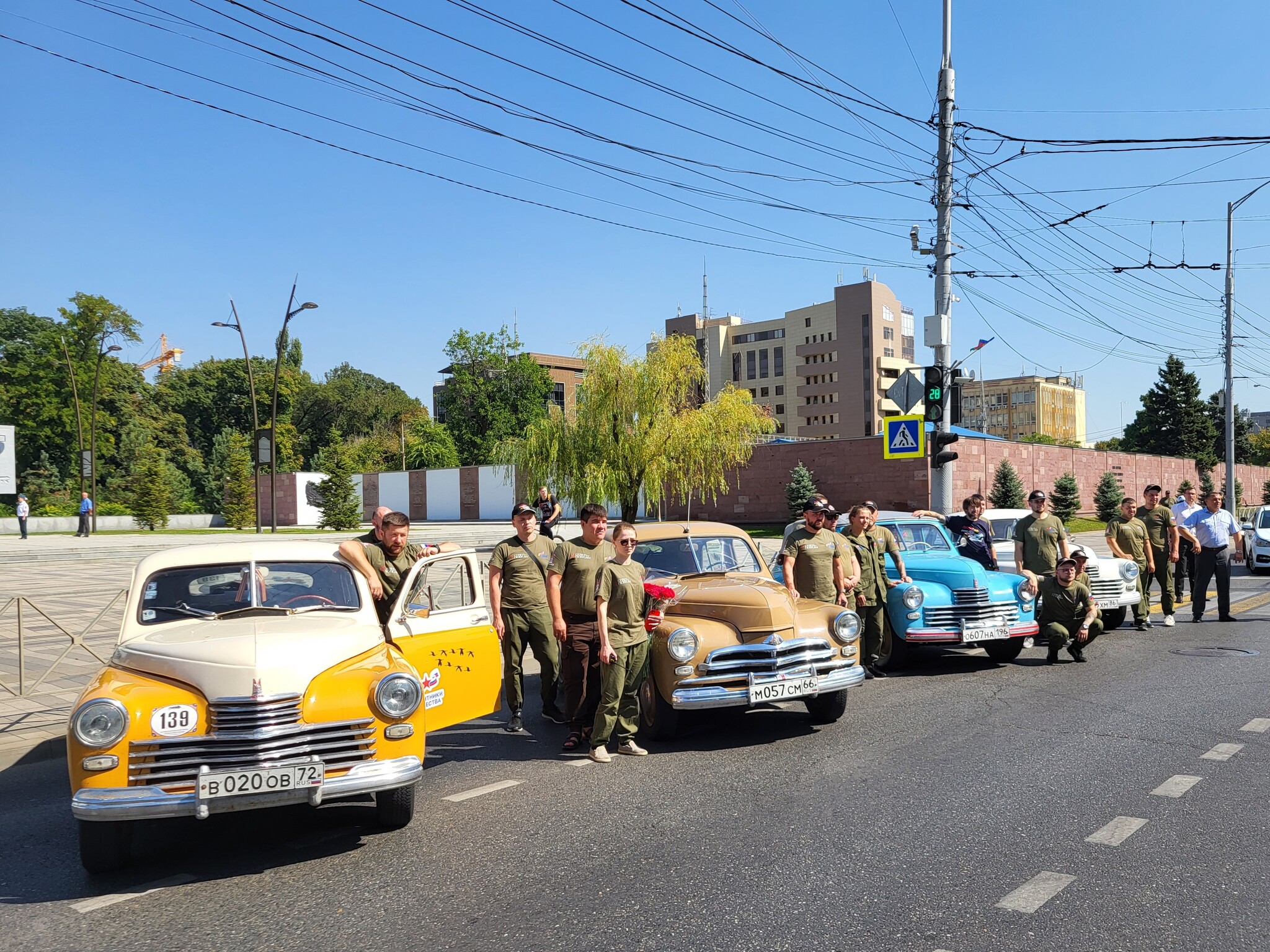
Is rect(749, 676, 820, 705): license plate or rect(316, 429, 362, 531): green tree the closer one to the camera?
rect(749, 676, 820, 705): license plate

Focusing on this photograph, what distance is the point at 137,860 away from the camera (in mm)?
5266

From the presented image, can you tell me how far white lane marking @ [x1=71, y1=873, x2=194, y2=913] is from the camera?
462 centimetres

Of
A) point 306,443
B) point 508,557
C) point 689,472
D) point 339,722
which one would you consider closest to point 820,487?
point 689,472

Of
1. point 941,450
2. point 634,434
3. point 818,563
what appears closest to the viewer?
point 818,563

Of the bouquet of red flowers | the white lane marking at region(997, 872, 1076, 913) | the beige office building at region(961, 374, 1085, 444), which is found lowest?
the white lane marking at region(997, 872, 1076, 913)

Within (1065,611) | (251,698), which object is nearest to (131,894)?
(251,698)

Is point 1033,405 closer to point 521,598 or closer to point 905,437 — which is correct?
point 905,437

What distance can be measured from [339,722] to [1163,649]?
33.6 feet

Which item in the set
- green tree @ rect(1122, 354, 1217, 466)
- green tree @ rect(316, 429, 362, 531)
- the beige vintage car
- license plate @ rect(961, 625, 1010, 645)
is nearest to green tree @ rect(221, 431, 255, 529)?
green tree @ rect(316, 429, 362, 531)

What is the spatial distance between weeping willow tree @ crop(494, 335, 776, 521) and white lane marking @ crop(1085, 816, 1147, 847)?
27.1m

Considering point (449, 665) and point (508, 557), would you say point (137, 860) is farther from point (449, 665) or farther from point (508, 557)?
point (508, 557)

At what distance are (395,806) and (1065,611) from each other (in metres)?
8.16

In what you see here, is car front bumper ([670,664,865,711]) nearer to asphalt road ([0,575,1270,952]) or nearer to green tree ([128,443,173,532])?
asphalt road ([0,575,1270,952])

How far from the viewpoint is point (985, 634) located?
34.2 ft
